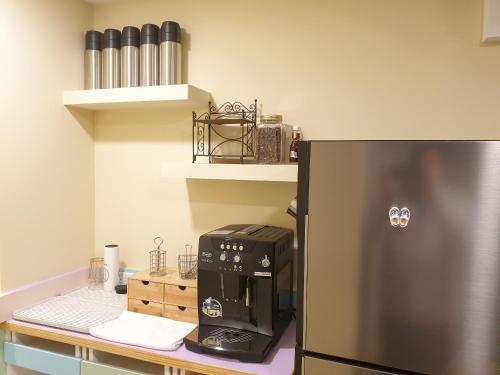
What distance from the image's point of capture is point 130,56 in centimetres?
194

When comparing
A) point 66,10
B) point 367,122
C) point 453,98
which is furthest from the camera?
point 66,10

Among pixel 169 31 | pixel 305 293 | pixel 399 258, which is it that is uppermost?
pixel 169 31

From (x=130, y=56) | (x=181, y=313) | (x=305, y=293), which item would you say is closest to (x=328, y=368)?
(x=305, y=293)

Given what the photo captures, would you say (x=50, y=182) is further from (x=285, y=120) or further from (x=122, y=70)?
(x=285, y=120)

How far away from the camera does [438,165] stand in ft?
3.32

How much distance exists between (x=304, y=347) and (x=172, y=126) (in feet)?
4.21

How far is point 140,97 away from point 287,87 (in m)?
0.68

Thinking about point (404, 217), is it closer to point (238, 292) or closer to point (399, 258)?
point (399, 258)

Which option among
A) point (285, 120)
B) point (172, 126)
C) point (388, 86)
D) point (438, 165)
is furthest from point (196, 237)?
point (438, 165)

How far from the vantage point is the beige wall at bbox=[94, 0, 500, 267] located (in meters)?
1.55

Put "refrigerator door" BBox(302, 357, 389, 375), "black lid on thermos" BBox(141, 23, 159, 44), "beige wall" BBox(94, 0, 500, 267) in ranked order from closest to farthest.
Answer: "refrigerator door" BBox(302, 357, 389, 375) < "beige wall" BBox(94, 0, 500, 267) < "black lid on thermos" BBox(141, 23, 159, 44)

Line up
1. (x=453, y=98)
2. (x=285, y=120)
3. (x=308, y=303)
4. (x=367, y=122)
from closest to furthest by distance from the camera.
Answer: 1. (x=308, y=303)
2. (x=453, y=98)
3. (x=367, y=122)
4. (x=285, y=120)

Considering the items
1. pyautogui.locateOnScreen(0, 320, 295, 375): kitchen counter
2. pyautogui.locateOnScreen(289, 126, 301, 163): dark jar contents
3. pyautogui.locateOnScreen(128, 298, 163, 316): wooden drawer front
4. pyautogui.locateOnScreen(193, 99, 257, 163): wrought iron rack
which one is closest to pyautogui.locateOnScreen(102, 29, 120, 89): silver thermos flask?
pyautogui.locateOnScreen(193, 99, 257, 163): wrought iron rack

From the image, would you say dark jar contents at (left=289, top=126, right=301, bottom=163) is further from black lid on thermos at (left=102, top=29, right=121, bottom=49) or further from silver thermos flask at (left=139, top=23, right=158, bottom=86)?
black lid on thermos at (left=102, top=29, right=121, bottom=49)
